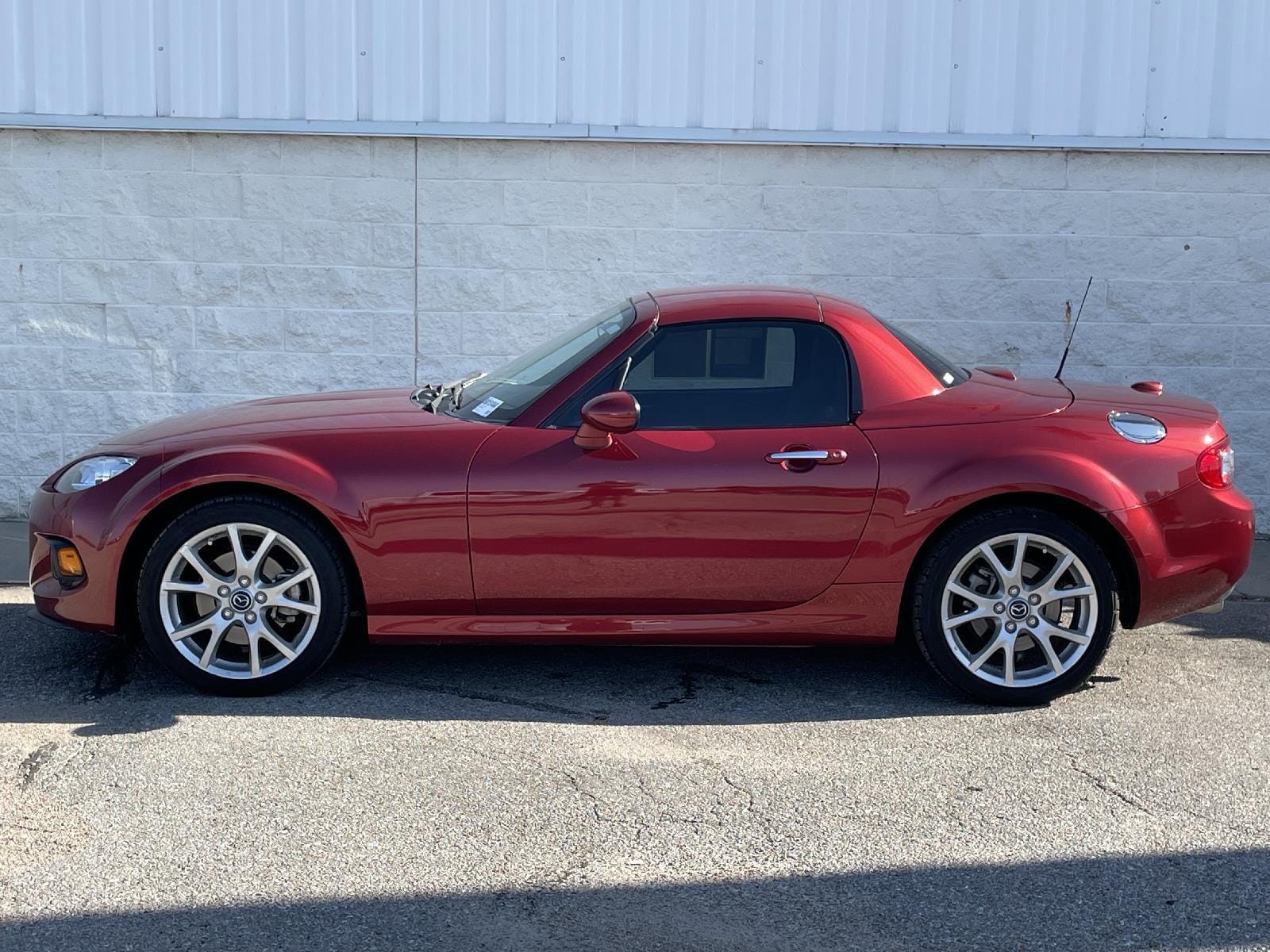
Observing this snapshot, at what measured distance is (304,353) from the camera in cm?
855

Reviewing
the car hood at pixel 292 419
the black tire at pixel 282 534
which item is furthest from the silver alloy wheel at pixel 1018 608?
the black tire at pixel 282 534

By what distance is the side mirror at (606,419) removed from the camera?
5047mm

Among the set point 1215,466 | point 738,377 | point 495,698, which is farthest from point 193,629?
point 1215,466

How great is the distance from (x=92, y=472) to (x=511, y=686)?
5.85 feet

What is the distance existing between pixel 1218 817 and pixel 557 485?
2.42 metres

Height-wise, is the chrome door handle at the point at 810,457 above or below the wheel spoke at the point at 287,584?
above

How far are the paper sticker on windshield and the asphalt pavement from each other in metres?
1.03

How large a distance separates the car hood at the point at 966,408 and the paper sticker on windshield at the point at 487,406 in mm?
1373

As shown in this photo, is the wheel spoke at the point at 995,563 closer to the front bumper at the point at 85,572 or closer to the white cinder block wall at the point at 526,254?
the front bumper at the point at 85,572

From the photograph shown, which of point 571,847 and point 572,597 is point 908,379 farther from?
point 571,847

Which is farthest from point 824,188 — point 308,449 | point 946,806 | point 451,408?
point 946,806

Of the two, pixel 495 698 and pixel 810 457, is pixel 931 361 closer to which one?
pixel 810 457

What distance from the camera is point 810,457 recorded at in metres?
5.16

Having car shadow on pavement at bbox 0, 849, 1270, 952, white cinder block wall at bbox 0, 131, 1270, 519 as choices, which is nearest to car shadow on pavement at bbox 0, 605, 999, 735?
car shadow on pavement at bbox 0, 849, 1270, 952
